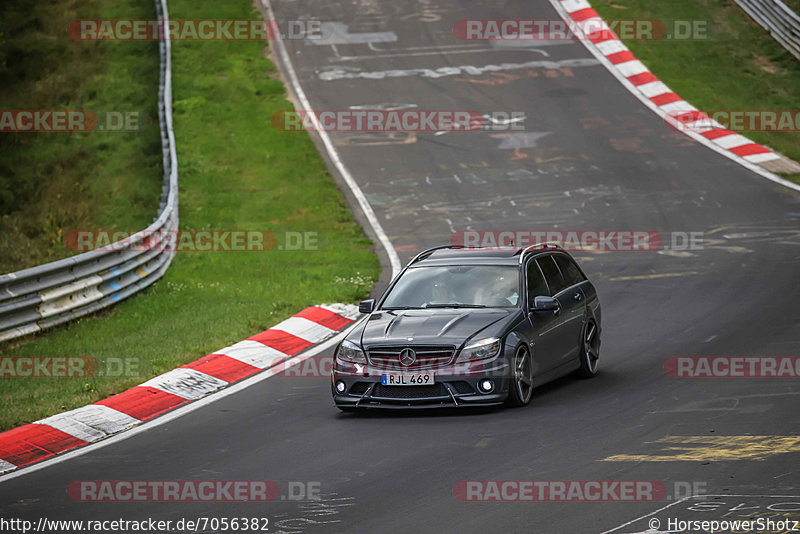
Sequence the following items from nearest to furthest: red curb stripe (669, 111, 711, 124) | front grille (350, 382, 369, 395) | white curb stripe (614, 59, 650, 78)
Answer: front grille (350, 382, 369, 395) → red curb stripe (669, 111, 711, 124) → white curb stripe (614, 59, 650, 78)

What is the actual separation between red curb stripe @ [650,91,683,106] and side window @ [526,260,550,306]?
62.7 feet

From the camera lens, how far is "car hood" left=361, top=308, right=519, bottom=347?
429 inches

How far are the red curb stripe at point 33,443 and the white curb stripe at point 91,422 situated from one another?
0.11 metres

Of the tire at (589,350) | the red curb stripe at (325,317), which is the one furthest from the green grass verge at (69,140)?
the tire at (589,350)

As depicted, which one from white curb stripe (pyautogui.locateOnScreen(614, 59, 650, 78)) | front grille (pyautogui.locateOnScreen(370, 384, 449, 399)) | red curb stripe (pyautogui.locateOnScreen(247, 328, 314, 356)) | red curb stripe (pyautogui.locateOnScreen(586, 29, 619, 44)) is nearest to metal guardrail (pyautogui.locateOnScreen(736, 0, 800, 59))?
white curb stripe (pyautogui.locateOnScreen(614, 59, 650, 78))

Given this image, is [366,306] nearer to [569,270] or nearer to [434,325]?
[434,325]

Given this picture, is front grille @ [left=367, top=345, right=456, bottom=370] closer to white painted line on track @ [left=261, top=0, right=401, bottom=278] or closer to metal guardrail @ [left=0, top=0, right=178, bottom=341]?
metal guardrail @ [left=0, top=0, right=178, bottom=341]

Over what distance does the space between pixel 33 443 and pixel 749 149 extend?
20.5 metres

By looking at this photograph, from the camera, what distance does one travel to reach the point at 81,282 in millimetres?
16203

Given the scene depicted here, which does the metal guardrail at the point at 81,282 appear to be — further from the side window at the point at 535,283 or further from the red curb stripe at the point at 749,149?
the red curb stripe at the point at 749,149

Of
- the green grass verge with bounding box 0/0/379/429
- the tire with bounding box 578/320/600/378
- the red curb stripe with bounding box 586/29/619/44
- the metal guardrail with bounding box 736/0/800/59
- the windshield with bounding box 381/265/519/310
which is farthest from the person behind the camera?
the red curb stripe with bounding box 586/29/619/44

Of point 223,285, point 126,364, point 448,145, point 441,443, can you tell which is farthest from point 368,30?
point 441,443

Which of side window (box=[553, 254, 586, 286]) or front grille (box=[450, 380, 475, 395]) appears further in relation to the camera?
side window (box=[553, 254, 586, 286])

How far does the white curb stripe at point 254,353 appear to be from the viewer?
1408cm
